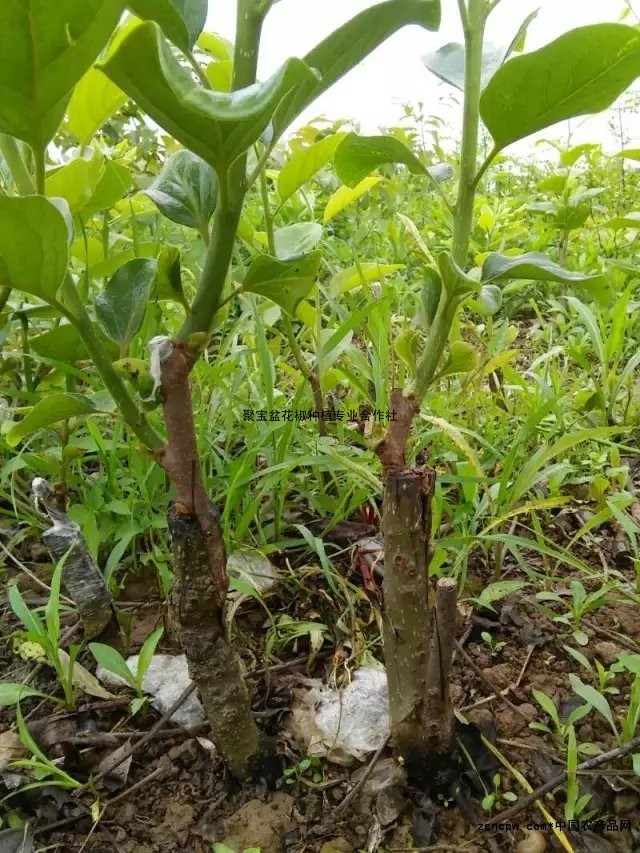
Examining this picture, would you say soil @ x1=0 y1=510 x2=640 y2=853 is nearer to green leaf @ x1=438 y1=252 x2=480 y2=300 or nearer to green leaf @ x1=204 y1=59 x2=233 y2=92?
green leaf @ x1=438 y1=252 x2=480 y2=300

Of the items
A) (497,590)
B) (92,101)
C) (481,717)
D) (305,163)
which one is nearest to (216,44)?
(305,163)

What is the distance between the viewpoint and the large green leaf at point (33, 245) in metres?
0.41

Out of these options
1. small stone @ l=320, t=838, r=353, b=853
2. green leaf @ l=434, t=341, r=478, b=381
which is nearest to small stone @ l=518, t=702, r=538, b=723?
small stone @ l=320, t=838, r=353, b=853

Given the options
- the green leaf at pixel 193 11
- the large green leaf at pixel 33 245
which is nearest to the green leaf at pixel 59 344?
the large green leaf at pixel 33 245

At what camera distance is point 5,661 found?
2.88 feet

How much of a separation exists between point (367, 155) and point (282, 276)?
157mm

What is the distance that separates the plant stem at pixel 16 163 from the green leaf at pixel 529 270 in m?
0.38

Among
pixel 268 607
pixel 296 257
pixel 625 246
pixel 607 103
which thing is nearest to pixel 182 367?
pixel 296 257

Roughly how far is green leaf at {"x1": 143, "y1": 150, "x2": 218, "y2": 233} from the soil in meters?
0.56

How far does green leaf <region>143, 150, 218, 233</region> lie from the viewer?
52cm

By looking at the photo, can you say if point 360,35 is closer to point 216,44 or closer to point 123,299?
point 123,299

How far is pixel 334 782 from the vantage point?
28.3 inches

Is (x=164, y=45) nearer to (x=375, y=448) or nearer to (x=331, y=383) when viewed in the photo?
(x=375, y=448)

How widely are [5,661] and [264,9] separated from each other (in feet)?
2.74
